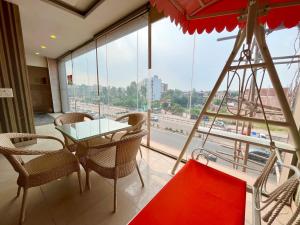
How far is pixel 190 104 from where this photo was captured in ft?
7.40

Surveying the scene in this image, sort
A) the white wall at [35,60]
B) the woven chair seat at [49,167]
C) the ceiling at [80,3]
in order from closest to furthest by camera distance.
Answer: the woven chair seat at [49,167] → the ceiling at [80,3] → the white wall at [35,60]

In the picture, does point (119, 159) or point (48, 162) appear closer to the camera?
point (119, 159)

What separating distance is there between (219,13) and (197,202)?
1409 millimetres

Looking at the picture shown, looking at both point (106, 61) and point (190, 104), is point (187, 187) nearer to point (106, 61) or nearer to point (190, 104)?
point (190, 104)

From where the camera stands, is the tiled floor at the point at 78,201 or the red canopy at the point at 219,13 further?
the tiled floor at the point at 78,201

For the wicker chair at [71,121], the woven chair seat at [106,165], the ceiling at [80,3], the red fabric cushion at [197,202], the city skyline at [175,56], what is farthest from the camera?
the ceiling at [80,3]

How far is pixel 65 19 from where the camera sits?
289 centimetres

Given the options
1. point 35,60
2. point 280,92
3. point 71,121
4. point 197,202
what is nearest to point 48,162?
point 71,121

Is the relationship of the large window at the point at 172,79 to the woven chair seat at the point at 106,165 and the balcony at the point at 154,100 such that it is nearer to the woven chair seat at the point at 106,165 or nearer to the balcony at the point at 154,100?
the balcony at the point at 154,100

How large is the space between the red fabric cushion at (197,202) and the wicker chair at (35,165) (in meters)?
1.06

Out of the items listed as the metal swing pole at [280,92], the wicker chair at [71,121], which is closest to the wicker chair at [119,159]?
the wicker chair at [71,121]

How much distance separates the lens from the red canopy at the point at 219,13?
1012mm

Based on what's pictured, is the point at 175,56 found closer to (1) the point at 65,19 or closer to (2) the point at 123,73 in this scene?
(2) the point at 123,73

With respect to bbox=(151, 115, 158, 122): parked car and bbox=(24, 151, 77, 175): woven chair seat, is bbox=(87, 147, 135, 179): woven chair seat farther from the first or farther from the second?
bbox=(151, 115, 158, 122): parked car
